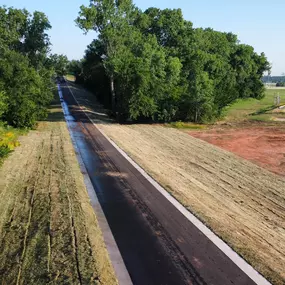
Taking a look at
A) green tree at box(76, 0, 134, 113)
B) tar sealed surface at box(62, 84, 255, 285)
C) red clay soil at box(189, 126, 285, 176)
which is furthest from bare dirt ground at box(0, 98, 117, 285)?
green tree at box(76, 0, 134, 113)

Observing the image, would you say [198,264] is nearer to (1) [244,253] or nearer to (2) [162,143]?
(1) [244,253]

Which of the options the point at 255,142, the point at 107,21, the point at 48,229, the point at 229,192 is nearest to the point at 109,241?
the point at 48,229

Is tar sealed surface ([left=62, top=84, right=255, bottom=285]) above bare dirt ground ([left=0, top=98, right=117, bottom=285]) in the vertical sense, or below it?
below

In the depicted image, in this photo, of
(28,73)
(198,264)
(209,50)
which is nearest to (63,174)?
(198,264)

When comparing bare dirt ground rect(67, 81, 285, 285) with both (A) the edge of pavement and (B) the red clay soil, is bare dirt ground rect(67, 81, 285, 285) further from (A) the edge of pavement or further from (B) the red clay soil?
(A) the edge of pavement

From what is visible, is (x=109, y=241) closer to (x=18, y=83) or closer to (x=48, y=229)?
(x=48, y=229)

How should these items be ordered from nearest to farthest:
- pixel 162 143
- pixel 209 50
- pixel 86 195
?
pixel 86 195
pixel 162 143
pixel 209 50
